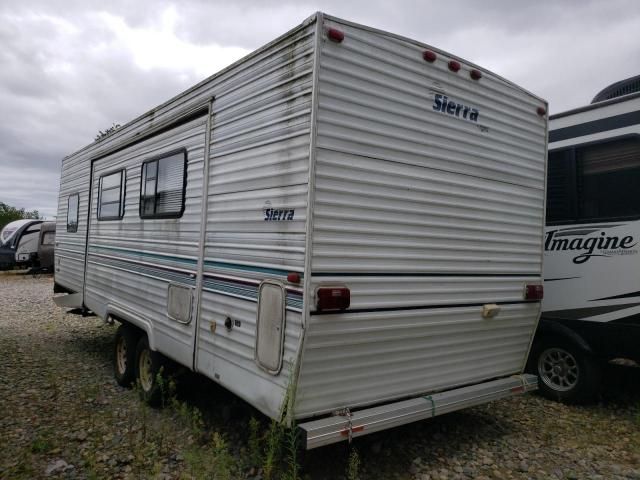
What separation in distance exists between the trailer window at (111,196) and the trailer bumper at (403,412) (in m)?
3.83

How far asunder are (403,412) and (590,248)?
292 centimetres

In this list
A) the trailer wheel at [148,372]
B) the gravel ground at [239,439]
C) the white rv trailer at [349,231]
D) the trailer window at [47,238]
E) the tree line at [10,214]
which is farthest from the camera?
the tree line at [10,214]

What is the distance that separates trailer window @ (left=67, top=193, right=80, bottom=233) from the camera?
729 cm

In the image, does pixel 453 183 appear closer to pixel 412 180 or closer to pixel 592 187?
pixel 412 180

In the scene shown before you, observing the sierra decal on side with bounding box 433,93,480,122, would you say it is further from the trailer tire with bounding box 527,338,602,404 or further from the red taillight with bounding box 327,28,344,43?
the trailer tire with bounding box 527,338,602,404

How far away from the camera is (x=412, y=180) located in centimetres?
331

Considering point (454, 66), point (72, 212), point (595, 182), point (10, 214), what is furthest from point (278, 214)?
point (10, 214)

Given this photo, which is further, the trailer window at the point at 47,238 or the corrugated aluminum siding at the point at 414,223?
the trailer window at the point at 47,238

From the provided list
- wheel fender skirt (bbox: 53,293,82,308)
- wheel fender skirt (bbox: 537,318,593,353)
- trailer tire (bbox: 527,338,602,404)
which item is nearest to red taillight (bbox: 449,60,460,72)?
wheel fender skirt (bbox: 537,318,593,353)

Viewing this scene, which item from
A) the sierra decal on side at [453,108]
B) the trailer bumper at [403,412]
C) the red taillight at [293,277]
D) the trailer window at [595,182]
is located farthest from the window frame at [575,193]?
the red taillight at [293,277]

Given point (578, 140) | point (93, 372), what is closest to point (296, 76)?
point (578, 140)

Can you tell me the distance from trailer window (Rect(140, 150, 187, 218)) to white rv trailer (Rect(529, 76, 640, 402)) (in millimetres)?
3877

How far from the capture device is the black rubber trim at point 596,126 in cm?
466

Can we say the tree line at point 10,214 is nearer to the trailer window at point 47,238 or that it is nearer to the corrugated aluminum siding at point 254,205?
the trailer window at point 47,238
